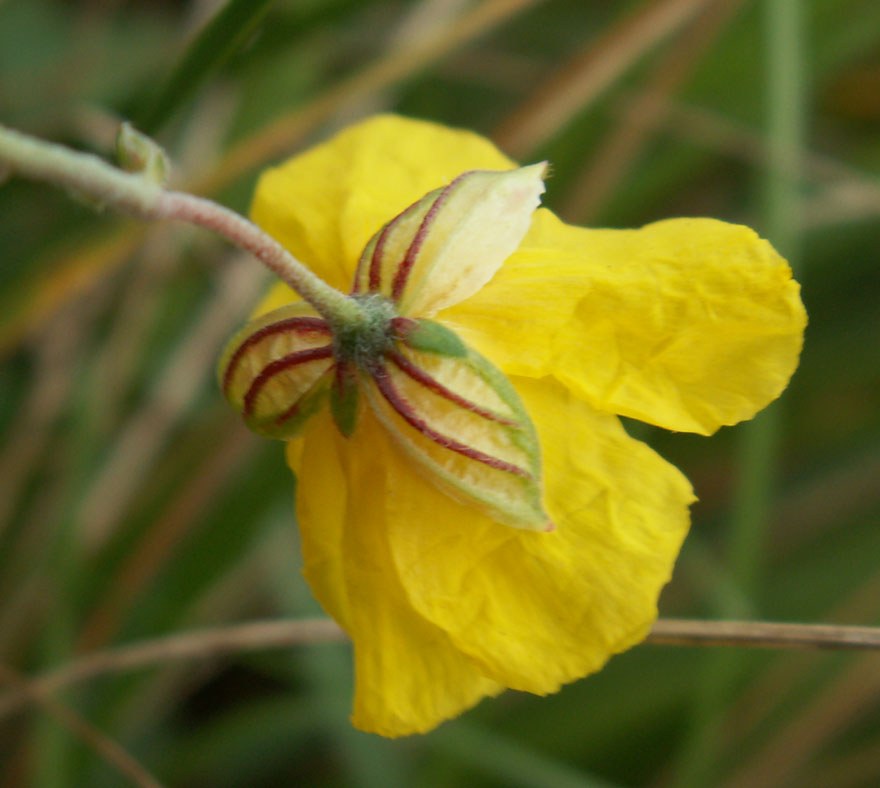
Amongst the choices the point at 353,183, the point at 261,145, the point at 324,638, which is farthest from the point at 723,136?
the point at 324,638

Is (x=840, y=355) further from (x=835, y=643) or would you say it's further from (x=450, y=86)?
(x=835, y=643)

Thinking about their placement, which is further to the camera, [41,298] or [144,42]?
[144,42]

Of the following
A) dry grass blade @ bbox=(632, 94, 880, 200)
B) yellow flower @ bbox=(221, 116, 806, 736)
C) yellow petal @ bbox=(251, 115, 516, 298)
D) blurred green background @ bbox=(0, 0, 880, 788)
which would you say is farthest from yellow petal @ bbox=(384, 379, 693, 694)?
dry grass blade @ bbox=(632, 94, 880, 200)

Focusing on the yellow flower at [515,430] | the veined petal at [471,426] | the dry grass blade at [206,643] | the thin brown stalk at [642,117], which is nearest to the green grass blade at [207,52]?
the yellow flower at [515,430]

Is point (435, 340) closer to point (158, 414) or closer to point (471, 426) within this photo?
point (471, 426)

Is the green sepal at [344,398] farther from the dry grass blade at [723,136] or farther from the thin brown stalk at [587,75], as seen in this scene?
the dry grass blade at [723,136]

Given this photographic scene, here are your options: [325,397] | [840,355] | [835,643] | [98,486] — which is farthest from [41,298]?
[840,355]
